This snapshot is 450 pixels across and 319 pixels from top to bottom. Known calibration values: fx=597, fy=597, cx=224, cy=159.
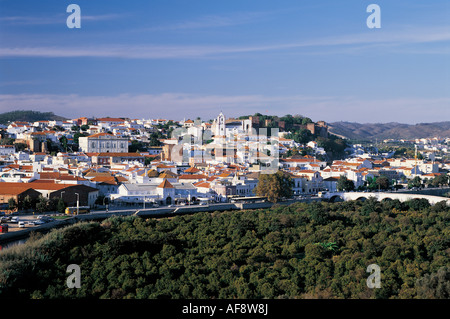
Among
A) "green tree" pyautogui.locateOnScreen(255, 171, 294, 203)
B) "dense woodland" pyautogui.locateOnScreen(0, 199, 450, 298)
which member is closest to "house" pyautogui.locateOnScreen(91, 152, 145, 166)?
"green tree" pyautogui.locateOnScreen(255, 171, 294, 203)

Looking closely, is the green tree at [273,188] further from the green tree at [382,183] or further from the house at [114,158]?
the house at [114,158]

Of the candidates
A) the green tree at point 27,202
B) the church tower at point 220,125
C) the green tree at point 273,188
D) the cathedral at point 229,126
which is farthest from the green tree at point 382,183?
the green tree at point 27,202

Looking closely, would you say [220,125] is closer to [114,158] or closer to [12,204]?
[114,158]

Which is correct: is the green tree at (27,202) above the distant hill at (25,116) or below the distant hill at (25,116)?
below
